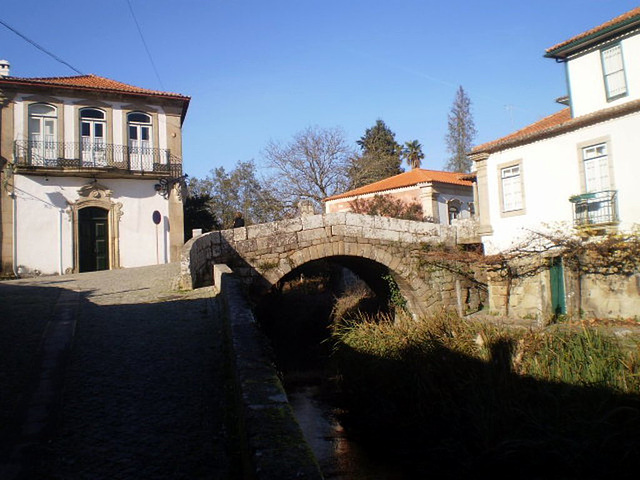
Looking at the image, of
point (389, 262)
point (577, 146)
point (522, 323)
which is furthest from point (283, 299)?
point (577, 146)

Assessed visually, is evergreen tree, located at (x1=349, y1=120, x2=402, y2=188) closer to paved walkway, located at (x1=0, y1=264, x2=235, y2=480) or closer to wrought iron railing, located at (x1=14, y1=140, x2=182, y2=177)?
wrought iron railing, located at (x1=14, y1=140, x2=182, y2=177)

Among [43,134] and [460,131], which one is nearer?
[43,134]

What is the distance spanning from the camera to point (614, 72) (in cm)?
1197

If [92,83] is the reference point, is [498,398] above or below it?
below

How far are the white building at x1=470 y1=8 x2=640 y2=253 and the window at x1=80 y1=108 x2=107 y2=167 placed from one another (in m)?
11.9

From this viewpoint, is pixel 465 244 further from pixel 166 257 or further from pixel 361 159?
pixel 361 159

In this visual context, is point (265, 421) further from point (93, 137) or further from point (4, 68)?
point (4, 68)

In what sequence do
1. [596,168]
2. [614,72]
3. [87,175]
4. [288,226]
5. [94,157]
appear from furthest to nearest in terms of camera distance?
[94,157] < [87,175] < [614,72] < [596,168] < [288,226]

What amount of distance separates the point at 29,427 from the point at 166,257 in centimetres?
1342

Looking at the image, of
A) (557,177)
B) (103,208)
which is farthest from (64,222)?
(557,177)

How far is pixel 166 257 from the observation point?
16109mm

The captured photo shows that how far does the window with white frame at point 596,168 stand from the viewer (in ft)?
38.2

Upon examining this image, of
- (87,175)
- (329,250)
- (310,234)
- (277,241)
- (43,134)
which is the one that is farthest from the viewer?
(87,175)

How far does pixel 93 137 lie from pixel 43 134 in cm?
142
